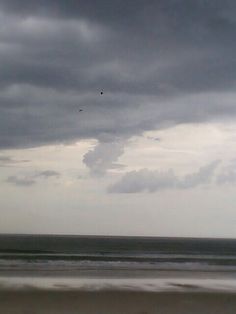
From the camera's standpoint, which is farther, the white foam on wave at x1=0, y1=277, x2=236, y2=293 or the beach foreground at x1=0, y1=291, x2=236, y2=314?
the white foam on wave at x1=0, y1=277, x2=236, y2=293

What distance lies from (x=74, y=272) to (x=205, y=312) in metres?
15.3

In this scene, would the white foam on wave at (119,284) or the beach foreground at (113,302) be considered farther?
the white foam on wave at (119,284)

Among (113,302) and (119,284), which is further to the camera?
(119,284)

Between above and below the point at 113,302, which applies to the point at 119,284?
above

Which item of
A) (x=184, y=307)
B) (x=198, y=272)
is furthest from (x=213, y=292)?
(x=198, y=272)

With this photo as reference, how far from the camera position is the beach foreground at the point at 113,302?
18.9 meters

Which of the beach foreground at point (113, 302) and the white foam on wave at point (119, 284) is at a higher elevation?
the white foam on wave at point (119, 284)

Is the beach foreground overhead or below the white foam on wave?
below

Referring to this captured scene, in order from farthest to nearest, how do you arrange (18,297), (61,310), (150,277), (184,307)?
1. (150,277)
2. (18,297)
3. (184,307)
4. (61,310)

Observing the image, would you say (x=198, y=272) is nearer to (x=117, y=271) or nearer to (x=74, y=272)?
(x=117, y=271)

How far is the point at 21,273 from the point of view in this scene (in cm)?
3181

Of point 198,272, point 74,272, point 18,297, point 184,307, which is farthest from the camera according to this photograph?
point 198,272

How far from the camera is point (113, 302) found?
68.8 ft

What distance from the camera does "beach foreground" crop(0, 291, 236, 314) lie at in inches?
744
